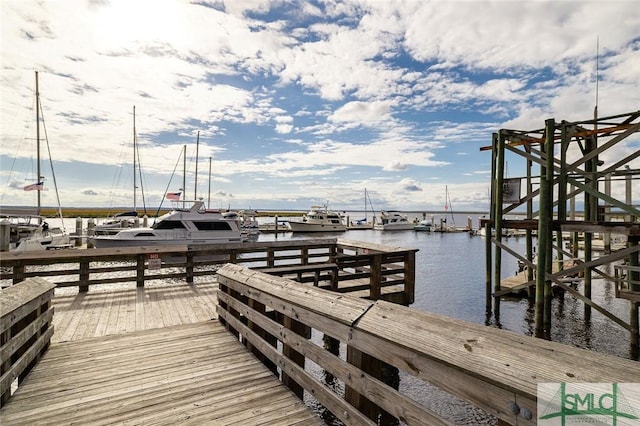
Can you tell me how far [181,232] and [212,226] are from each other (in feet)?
6.72

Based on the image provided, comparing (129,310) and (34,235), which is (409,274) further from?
(34,235)

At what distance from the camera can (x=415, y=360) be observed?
2102 mm

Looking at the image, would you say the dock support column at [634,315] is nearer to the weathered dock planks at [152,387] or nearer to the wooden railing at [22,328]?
the weathered dock planks at [152,387]

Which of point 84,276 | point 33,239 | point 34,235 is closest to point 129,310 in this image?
point 84,276

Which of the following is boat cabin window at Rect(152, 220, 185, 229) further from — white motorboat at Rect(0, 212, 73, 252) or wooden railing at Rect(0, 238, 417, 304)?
wooden railing at Rect(0, 238, 417, 304)

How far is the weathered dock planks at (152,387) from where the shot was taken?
312 centimetres

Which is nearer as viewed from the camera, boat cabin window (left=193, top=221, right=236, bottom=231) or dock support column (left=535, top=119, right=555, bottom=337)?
dock support column (left=535, top=119, right=555, bottom=337)

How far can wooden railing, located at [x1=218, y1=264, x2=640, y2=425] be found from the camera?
1.57m

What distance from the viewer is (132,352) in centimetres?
459

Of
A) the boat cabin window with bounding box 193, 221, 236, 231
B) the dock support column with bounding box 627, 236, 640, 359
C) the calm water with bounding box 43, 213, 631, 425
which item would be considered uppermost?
the boat cabin window with bounding box 193, 221, 236, 231

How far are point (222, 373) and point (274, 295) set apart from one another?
113 centimetres

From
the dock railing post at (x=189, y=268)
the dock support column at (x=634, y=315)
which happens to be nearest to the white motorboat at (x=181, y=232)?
the dock railing post at (x=189, y=268)

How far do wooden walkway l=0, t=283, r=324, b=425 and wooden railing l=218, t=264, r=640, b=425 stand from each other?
410 millimetres

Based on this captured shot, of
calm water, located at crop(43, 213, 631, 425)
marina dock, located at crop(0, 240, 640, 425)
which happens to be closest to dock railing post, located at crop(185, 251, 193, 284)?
marina dock, located at crop(0, 240, 640, 425)
